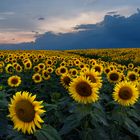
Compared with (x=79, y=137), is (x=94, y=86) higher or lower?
higher

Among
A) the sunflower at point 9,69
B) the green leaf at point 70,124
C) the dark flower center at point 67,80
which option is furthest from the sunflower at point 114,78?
the sunflower at point 9,69

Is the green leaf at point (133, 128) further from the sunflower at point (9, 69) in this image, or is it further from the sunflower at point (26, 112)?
the sunflower at point (9, 69)

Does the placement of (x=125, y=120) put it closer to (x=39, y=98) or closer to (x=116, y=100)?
(x=116, y=100)

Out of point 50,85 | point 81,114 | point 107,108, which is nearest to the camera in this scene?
point 81,114

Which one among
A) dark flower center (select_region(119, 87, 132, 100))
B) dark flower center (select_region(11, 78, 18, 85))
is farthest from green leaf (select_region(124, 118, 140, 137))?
dark flower center (select_region(11, 78, 18, 85))

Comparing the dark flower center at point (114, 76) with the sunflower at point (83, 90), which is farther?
the dark flower center at point (114, 76)

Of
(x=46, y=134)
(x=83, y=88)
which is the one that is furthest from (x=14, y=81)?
(x=46, y=134)

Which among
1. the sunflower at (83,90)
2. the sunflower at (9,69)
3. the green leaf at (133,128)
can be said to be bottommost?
the sunflower at (9,69)

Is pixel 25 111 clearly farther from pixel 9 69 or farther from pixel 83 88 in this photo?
pixel 9 69

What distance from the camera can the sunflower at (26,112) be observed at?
470 centimetres

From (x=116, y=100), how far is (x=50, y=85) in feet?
21.6

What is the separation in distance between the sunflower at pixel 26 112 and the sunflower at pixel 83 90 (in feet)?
4.98

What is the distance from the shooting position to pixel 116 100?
704cm

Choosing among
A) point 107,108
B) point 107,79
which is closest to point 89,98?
point 107,108
